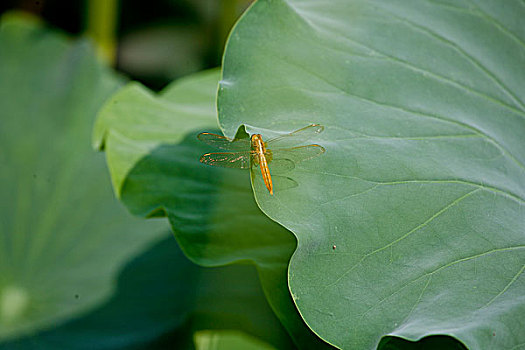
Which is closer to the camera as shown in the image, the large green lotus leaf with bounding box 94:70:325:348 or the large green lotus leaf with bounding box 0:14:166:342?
the large green lotus leaf with bounding box 94:70:325:348

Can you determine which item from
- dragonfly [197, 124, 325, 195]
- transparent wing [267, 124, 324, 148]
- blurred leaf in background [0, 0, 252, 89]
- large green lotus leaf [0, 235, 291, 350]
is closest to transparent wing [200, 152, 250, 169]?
dragonfly [197, 124, 325, 195]

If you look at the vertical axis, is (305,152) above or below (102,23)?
above

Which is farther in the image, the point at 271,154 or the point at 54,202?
the point at 54,202

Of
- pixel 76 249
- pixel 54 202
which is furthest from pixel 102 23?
pixel 76 249

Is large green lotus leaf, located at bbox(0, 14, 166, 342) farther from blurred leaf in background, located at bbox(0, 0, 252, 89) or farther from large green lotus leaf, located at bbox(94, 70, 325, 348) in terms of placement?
blurred leaf in background, located at bbox(0, 0, 252, 89)

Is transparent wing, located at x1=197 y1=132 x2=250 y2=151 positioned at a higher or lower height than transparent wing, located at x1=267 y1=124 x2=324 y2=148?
lower

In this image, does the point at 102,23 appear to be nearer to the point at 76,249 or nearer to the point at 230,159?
the point at 76,249

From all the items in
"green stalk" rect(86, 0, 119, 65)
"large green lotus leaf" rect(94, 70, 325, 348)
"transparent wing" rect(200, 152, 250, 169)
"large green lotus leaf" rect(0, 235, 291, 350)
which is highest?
"transparent wing" rect(200, 152, 250, 169)

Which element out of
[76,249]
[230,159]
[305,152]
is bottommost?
[76,249]
